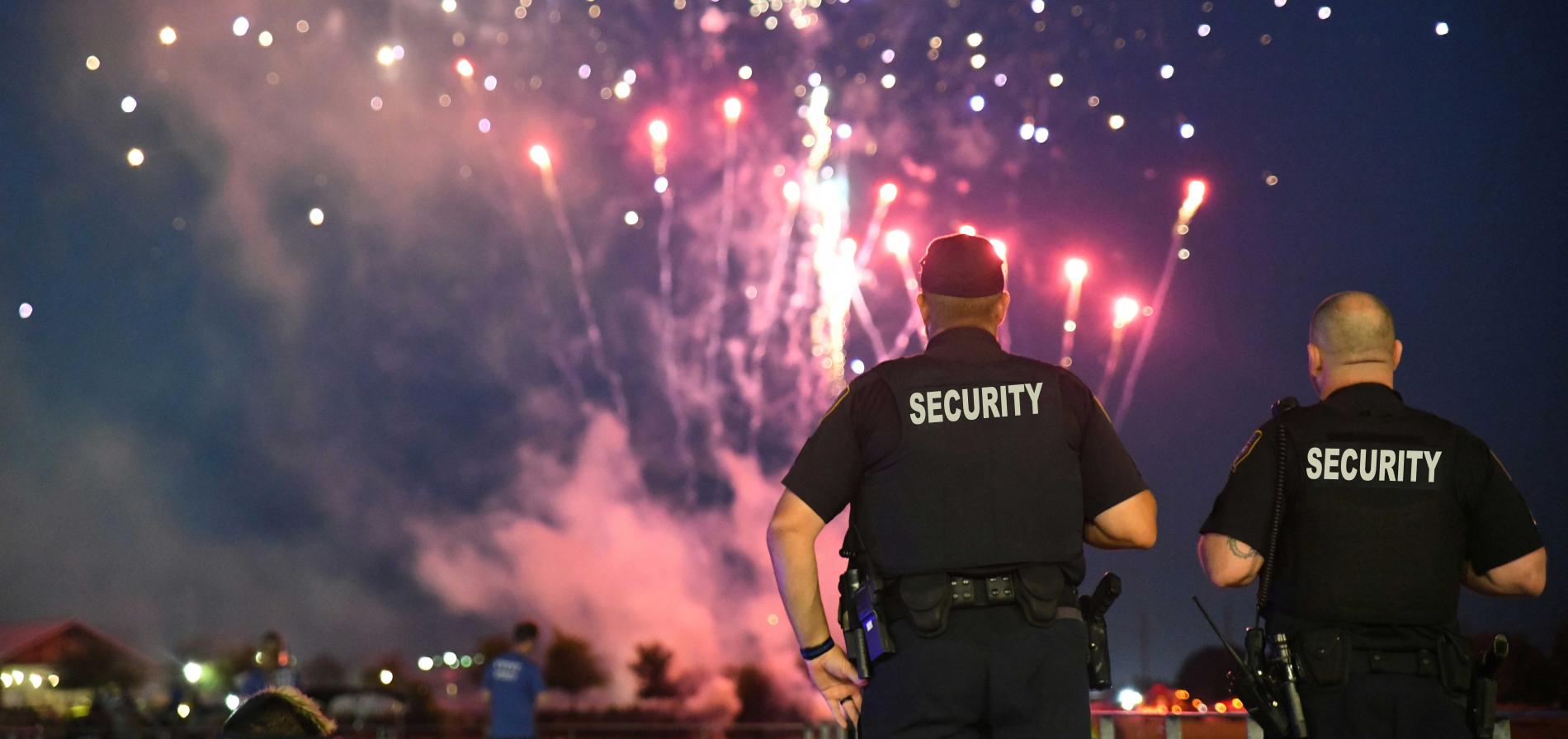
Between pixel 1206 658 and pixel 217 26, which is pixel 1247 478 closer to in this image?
pixel 217 26

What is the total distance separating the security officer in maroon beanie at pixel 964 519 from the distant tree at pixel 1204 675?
47.7 meters

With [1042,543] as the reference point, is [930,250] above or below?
above

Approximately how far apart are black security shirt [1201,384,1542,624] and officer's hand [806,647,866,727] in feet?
4.44

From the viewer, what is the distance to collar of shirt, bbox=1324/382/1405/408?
4.22 metres

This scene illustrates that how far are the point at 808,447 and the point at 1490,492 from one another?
212 cm

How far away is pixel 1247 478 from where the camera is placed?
4191mm

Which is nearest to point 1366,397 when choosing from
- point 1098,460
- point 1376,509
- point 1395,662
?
point 1376,509

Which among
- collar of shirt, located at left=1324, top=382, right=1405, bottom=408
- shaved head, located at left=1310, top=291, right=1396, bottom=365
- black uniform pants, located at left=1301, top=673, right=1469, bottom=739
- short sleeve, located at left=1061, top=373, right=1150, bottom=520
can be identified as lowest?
black uniform pants, located at left=1301, top=673, right=1469, bottom=739

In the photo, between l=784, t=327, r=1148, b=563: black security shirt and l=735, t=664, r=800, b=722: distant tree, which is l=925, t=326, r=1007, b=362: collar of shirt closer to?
l=784, t=327, r=1148, b=563: black security shirt

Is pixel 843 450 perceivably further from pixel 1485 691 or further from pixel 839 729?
pixel 839 729

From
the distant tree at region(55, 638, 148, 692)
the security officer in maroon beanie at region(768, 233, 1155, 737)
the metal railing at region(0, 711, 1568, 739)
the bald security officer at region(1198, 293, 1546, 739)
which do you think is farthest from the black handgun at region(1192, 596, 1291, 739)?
the distant tree at region(55, 638, 148, 692)

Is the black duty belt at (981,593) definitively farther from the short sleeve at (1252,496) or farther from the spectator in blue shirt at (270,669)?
the spectator in blue shirt at (270,669)

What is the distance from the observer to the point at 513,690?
10977mm

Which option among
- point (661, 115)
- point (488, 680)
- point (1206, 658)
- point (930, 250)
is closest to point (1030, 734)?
point (930, 250)
